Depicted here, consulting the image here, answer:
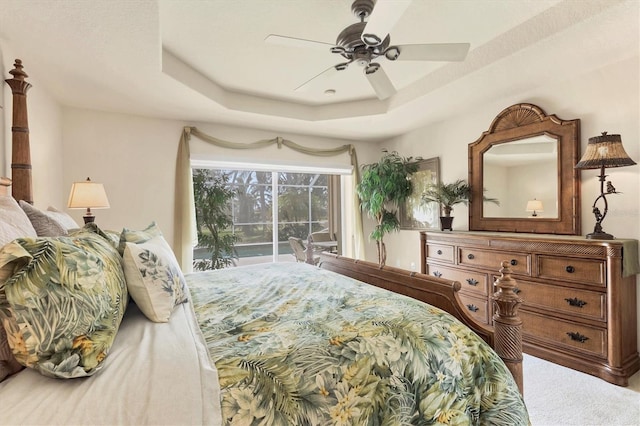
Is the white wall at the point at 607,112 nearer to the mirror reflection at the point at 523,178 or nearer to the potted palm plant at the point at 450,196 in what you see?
the mirror reflection at the point at 523,178

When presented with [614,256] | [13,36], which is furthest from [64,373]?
[614,256]

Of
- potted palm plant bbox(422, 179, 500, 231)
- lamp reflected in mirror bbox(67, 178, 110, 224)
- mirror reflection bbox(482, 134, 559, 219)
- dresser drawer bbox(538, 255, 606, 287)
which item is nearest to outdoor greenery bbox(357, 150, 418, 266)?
potted palm plant bbox(422, 179, 500, 231)

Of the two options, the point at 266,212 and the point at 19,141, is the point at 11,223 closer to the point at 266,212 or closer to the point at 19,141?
the point at 19,141

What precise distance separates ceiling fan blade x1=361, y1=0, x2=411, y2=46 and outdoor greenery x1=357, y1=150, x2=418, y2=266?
106 inches

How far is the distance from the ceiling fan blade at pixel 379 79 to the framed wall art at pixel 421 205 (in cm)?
206

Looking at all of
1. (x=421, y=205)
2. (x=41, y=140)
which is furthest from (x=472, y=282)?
(x=41, y=140)

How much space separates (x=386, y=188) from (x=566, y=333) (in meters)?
2.52

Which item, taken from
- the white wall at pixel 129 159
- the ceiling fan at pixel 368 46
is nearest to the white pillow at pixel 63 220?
the ceiling fan at pixel 368 46

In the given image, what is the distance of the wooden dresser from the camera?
226cm

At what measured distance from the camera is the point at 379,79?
2.26 metres

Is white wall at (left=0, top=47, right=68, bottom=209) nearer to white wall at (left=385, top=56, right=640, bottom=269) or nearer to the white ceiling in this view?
the white ceiling

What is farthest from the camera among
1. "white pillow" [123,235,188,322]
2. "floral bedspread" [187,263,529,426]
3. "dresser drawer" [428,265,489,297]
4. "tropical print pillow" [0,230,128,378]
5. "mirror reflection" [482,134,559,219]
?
"dresser drawer" [428,265,489,297]

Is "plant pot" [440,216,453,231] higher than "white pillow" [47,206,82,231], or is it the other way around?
"white pillow" [47,206,82,231]

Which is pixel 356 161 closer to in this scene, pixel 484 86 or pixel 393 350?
pixel 484 86
